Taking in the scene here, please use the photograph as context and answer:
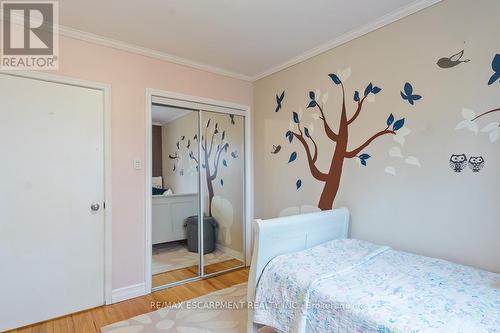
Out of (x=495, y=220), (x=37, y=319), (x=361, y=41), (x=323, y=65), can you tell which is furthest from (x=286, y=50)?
(x=37, y=319)

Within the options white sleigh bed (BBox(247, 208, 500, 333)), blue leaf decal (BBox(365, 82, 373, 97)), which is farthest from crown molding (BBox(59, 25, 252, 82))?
white sleigh bed (BBox(247, 208, 500, 333))

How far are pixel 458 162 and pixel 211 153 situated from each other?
236cm

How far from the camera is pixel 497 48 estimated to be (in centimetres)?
166

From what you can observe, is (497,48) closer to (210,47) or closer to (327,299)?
(327,299)

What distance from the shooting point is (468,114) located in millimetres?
1773

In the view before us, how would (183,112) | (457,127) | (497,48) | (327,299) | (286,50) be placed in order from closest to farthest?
(327,299) < (497,48) < (457,127) < (286,50) < (183,112)

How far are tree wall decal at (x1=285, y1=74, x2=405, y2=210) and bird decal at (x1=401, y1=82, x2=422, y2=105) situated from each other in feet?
0.49

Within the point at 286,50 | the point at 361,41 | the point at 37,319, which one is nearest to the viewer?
the point at 37,319

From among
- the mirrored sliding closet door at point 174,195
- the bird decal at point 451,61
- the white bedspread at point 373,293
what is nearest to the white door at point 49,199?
the mirrored sliding closet door at point 174,195

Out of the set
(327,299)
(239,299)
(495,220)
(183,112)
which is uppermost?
(183,112)

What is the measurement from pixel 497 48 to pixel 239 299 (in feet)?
8.97

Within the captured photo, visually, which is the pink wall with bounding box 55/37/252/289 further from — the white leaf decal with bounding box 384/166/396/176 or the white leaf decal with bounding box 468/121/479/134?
the white leaf decal with bounding box 468/121/479/134

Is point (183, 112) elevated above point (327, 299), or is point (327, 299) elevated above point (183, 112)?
point (183, 112)

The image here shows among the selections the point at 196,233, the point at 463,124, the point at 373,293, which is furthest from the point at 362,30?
the point at 196,233
